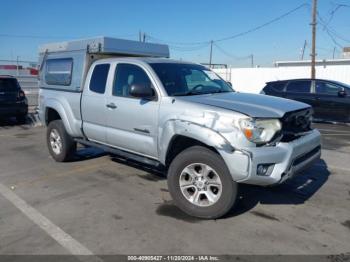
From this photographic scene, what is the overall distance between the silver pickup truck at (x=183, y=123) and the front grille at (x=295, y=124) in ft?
0.04

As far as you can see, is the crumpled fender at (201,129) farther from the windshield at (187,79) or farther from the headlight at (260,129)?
the windshield at (187,79)

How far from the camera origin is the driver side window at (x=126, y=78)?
16.9 ft

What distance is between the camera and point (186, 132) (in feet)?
14.1

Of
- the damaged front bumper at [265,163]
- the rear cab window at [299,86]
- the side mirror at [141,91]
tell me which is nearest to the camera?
the damaged front bumper at [265,163]

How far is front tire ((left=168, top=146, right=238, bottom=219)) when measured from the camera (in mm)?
4047

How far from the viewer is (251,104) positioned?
14.2 ft

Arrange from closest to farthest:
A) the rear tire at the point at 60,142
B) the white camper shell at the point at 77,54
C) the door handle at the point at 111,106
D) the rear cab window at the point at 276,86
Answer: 1. the door handle at the point at 111,106
2. the white camper shell at the point at 77,54
3. the rear tire at the point at 60,142
4. the rear cab window at the point at 276,86

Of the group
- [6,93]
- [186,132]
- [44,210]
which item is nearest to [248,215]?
[186,132]

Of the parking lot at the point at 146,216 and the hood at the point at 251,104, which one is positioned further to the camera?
the hood at the point at 251,104

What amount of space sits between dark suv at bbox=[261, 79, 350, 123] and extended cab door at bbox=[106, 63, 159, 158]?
8765 mm

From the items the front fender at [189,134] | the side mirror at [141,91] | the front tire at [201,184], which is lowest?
the front tire at [201,184]

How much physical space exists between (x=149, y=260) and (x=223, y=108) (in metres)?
1.85

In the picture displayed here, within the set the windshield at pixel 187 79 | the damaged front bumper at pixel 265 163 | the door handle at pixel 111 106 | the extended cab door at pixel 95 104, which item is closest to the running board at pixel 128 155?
the extended cab door at pixel 95 104

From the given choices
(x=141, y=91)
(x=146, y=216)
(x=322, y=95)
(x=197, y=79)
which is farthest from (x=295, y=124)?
(x=322, y=95)
